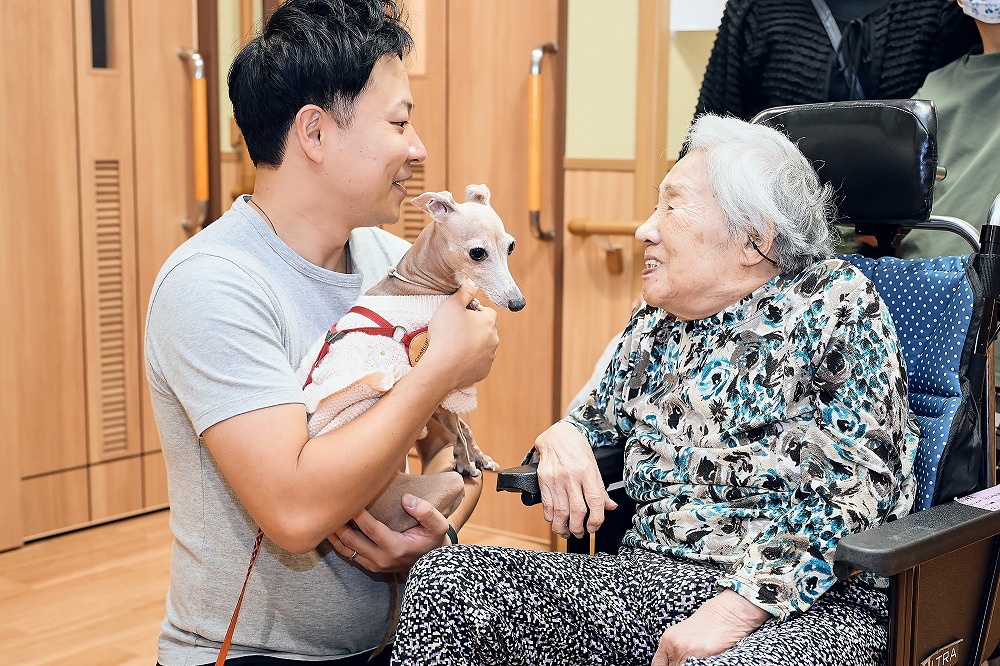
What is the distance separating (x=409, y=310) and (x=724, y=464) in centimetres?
53

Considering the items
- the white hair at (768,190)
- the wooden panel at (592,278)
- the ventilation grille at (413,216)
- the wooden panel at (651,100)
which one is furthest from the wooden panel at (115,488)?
the white hair at (768,190)

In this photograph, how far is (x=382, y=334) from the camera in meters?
1.43

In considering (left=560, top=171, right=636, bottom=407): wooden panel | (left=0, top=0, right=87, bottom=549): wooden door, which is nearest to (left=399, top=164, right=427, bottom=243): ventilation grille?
(left=560, top=171, right=636, bottom=407): wooden panel

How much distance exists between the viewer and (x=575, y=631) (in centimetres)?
147

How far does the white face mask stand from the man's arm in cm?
145

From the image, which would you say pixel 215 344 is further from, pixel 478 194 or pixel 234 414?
pixel 478 194

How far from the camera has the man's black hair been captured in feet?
4.72

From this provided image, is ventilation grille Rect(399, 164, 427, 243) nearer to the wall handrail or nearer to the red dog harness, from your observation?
the wall handrail

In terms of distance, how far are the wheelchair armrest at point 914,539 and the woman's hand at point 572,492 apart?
43cm

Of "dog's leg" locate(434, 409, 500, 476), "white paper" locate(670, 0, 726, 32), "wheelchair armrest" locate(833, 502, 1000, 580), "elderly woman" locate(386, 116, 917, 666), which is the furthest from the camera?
"white paper" locate(670, 0, 726, 32)

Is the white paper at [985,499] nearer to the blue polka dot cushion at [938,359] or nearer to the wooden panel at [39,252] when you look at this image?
the blue polka dot cushion at [938,359]

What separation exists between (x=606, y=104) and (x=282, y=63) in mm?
1758

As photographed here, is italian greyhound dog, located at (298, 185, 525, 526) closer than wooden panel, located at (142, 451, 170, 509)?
Yes

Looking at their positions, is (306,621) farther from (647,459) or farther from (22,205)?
(22,205)
